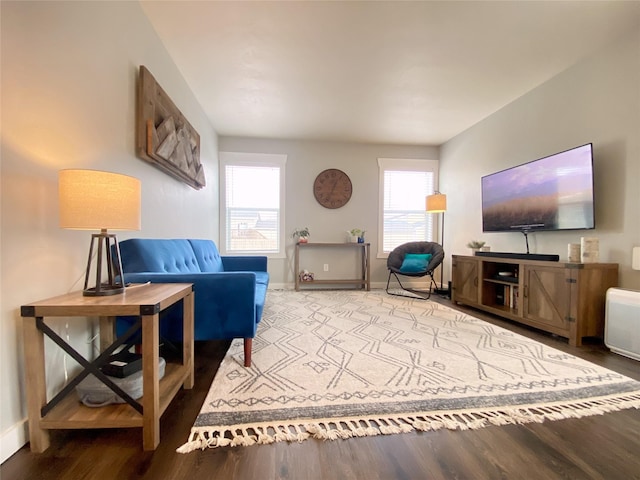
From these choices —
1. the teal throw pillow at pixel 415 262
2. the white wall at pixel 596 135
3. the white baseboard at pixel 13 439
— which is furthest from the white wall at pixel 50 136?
the white wall at pixel 596 135

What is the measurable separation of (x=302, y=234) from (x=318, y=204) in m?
0.57

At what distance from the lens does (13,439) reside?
96 centimetres

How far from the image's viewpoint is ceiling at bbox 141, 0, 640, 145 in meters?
1.88

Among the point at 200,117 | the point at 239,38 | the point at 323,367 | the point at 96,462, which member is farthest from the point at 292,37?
the point at 96,462

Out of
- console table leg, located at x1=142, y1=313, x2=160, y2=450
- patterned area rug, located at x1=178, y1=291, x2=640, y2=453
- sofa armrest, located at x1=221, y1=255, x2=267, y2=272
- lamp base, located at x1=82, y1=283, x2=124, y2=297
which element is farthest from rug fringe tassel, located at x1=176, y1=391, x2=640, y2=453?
sofa armrest, located at x1=221, y1=255, x2=267, y2=272

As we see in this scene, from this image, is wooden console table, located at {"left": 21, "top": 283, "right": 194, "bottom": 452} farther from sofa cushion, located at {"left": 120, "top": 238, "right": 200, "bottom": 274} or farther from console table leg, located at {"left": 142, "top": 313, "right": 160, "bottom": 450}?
sofa cushion, located at {"left": 120, "top": 238, "right": 200, "bottom": 274}

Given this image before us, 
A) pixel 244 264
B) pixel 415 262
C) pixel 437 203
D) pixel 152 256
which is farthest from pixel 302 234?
pixel 152 256

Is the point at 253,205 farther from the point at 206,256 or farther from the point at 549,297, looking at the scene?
the point at 549,297

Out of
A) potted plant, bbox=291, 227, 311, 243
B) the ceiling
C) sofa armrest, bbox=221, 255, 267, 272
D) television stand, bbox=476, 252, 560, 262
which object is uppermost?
the ceiling

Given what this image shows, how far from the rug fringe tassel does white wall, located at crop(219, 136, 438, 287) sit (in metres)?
3.27

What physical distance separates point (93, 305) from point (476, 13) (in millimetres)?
2785

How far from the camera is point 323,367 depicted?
1.64 m

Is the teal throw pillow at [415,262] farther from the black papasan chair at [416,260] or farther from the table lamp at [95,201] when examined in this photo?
the table lamp at [95,201]

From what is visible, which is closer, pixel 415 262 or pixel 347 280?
pixel 415 262
